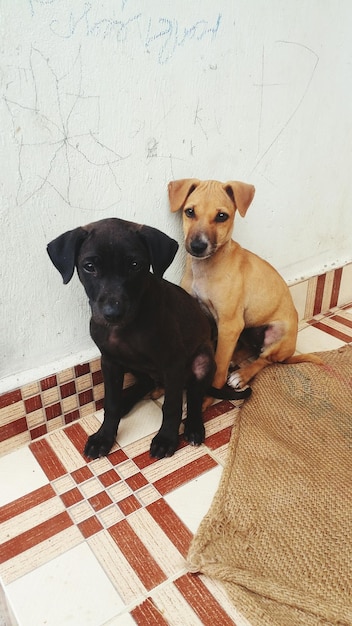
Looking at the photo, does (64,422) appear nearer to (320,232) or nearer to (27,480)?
(27,480)

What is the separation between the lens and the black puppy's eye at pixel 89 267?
1.15m

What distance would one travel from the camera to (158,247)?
1186 mm

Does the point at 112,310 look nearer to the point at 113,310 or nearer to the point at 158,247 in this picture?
the point at 113,310

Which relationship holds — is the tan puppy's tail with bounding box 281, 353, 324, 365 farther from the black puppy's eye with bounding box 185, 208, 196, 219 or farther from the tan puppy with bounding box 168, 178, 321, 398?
the black puppy's eye with bounding box 185, 208, 196, 219

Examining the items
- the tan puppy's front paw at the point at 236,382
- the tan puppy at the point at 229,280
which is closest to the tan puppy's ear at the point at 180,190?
the tan puppy at the point at 229,280

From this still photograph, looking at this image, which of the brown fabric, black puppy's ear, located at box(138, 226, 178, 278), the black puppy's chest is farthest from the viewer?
the black puppy's chest

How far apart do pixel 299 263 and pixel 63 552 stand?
1.49 meters

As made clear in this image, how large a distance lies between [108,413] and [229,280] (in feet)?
1.94

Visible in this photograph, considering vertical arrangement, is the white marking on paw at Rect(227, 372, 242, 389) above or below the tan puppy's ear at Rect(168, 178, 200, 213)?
below

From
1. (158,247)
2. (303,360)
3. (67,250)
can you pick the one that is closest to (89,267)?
(67,250)

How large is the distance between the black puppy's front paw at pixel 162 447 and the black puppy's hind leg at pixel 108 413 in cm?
13

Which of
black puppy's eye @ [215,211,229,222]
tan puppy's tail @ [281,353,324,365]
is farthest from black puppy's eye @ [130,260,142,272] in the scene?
tan puppy's tail @ [281,353,324,365]

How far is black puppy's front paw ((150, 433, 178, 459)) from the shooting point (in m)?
1.43

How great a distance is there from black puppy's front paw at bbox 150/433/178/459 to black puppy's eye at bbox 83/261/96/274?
0.57m
